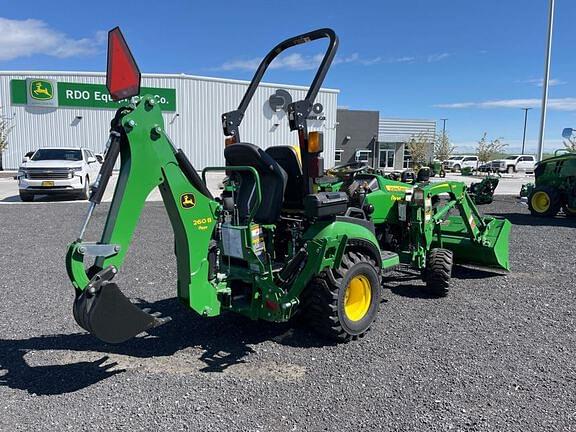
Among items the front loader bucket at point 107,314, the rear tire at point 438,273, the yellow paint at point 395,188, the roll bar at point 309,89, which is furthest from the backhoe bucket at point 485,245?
the front loader bucket at point 107,314

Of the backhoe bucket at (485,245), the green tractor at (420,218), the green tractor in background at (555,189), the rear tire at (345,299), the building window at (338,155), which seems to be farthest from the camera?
the building window at (338,155)

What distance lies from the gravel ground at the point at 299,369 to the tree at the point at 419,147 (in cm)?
3968

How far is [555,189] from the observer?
13.2 m

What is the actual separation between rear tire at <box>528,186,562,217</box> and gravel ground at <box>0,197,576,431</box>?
802 cm

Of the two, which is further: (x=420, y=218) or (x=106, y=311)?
(x=420, y=218)

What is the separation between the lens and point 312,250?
399 centimetres

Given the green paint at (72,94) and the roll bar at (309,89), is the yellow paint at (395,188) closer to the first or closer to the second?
the roll bar at (309,89)

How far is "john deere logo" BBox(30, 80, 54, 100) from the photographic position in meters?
28.5

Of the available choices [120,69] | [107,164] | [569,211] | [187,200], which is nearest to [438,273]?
[187,200]

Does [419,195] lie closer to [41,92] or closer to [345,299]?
[345,299]

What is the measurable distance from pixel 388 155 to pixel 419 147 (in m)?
4.65

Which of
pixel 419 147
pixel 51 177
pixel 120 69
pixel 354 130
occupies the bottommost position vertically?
pixel 51 177

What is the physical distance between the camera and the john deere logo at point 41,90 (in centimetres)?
2850

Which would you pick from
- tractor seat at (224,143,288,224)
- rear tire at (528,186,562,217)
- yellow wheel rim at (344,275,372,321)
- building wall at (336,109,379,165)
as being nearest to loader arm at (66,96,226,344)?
tractor seat at (224,143,288,224)
